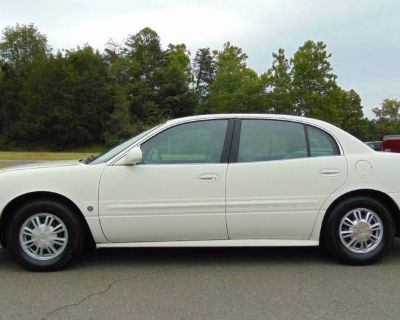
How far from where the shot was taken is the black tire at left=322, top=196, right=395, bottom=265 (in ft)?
16.8

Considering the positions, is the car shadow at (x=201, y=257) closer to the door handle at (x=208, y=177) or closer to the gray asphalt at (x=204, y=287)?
the gray asphalt at (x=204, y=287)

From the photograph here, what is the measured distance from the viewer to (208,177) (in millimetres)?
5020

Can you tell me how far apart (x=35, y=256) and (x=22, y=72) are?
84.7 metres

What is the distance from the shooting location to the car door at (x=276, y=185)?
5.04 meters

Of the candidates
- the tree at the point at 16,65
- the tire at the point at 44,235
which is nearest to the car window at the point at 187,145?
the tire at the point at 44,235

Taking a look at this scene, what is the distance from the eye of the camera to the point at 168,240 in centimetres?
504

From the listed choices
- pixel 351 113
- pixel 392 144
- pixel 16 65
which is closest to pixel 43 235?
pixel 392 144

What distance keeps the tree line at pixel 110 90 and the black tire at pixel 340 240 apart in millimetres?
47350

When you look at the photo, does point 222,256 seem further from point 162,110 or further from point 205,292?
point 162,110

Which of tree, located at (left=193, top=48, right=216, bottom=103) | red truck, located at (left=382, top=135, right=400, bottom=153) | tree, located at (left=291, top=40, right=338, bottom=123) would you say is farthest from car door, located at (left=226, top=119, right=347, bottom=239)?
tree, located at (left=193, top=48, right=216, bottom=103)

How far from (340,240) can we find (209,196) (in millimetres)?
1443

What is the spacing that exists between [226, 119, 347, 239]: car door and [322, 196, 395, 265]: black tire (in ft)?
0.63

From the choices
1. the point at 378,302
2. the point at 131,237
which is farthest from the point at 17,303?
the point at 378,302

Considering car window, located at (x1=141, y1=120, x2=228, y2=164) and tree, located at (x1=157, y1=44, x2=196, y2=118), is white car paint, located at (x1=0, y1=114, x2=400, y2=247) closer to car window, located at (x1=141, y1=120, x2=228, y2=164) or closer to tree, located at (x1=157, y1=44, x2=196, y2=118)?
car window, located at (x1=141, y1=120, x2=228, y2=164)
